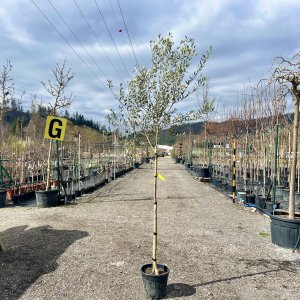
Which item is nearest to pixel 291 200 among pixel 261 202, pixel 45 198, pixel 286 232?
pixel 286 232

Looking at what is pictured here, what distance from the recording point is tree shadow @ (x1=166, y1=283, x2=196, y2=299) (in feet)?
13.0

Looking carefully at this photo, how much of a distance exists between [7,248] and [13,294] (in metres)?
2.06

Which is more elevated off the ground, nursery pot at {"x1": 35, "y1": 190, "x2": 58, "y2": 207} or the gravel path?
nursery pot at {"x1": 35, "y1": 190, "x2": 58, "y2": 207}

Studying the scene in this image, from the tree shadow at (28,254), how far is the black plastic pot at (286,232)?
12.5ft

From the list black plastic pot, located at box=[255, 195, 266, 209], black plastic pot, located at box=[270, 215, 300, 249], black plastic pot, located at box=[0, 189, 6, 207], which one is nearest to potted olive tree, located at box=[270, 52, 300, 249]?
black plastic pot, located at box=[270, 215, 300, 249]

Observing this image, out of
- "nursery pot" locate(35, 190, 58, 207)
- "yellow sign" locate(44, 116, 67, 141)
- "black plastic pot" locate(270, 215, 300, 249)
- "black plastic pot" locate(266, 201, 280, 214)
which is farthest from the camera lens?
"nursery pot" locate(35, 190, 58, 207)

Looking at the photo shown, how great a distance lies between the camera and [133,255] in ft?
17.8

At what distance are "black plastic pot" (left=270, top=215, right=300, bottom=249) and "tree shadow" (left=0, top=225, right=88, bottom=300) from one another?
12.5ft

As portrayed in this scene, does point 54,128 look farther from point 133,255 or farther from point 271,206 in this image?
point 271,206

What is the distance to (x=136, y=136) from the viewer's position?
4.95m

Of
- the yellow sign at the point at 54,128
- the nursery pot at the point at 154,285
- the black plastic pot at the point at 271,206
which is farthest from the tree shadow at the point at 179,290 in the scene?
the yellow sign at the point at 54,128

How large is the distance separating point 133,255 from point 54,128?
5.30m

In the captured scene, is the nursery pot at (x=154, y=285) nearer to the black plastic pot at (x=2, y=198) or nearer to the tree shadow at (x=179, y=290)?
the tree shadow at (x=179, y=290)

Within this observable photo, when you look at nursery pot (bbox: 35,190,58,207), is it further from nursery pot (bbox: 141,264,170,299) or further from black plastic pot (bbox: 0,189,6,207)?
nursery pot (bbox: 141,264,170,299)
